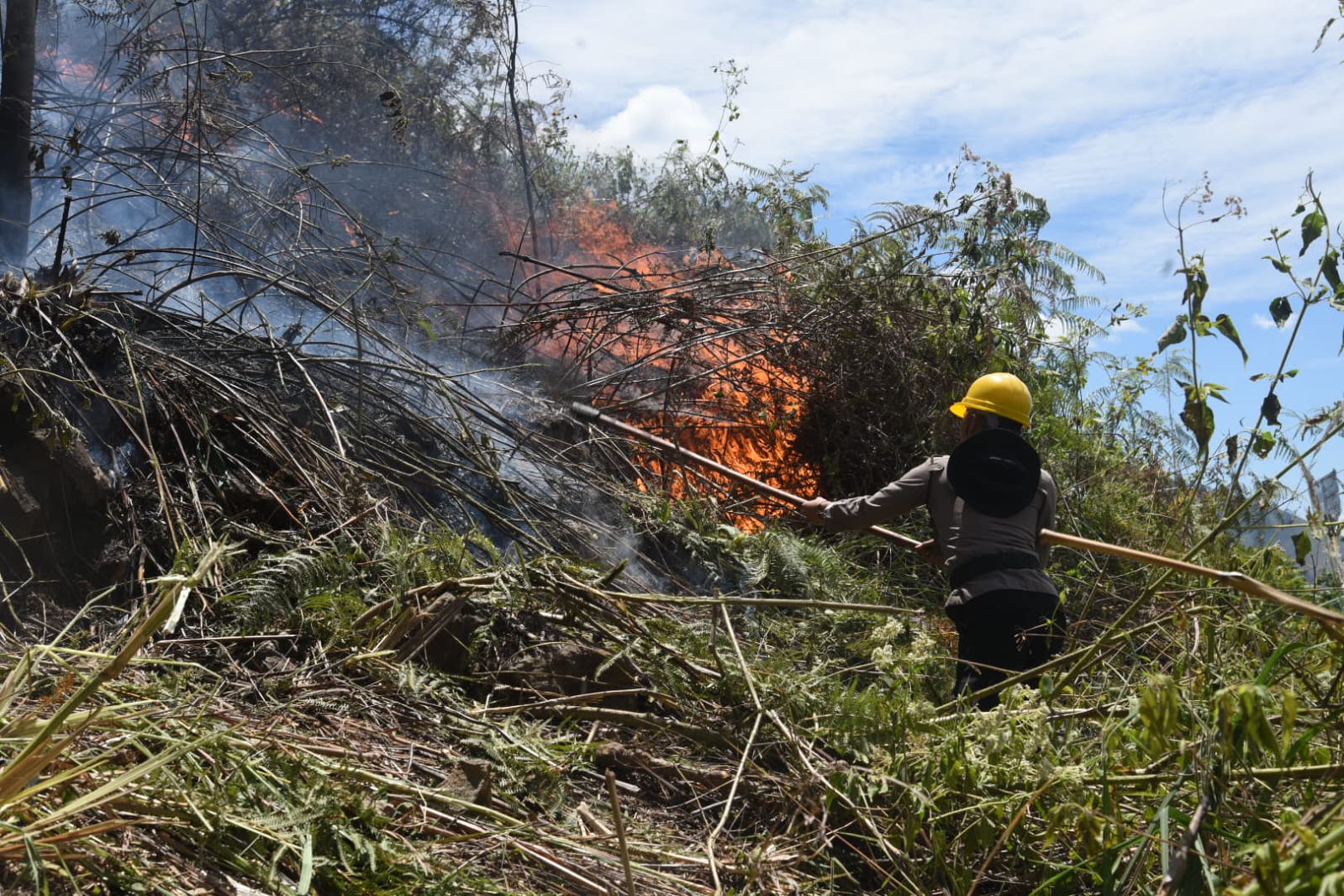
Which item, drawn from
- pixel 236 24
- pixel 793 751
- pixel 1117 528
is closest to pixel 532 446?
pixel 793 751

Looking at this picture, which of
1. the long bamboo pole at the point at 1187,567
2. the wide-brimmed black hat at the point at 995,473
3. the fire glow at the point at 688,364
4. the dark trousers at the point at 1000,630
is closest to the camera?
the long bamboo pole at the point at 1187,567

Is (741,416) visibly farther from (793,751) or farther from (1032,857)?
(1032,857)

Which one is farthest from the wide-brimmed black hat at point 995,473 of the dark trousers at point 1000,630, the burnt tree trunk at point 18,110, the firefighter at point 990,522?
the burnt tree trunk at point 18,110

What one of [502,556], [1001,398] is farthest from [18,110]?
[1001,398]

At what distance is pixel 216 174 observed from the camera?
19.5 ft

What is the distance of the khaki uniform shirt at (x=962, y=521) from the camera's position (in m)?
4.21

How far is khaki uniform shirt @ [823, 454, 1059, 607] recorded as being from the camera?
4.21 metres

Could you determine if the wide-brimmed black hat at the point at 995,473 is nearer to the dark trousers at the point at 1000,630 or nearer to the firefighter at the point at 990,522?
the firefighter at the point at 990,522

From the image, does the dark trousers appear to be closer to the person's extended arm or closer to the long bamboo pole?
the person's extended arm

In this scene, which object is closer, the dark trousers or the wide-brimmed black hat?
the dark trousers

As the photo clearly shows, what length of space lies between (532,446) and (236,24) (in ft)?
14.6

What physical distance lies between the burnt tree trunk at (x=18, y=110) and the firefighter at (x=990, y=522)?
171 inches

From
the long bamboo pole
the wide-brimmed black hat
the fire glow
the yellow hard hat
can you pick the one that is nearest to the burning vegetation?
the fire glow

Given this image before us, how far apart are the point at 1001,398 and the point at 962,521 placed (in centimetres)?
58
